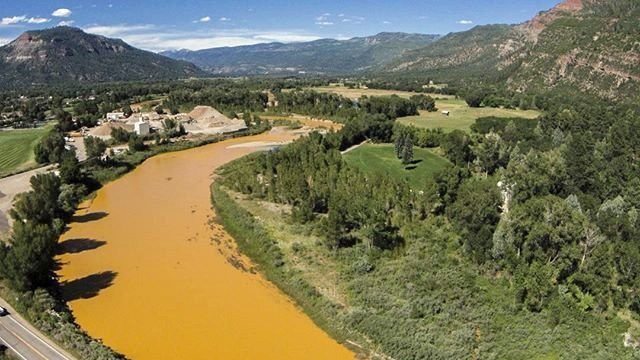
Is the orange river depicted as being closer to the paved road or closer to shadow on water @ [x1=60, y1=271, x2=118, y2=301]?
shadow on water @ [x1=60, y1=271, x2=118, y2=301]

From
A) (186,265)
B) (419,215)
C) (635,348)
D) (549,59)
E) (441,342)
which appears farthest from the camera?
(549,59)

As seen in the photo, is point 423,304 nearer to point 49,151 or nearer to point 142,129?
point 49,151

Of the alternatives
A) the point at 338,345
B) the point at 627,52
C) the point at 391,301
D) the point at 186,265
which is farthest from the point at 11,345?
the point at 627,52

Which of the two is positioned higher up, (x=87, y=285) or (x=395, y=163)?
(x=395, y=163)

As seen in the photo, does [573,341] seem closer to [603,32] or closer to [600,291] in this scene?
[600,291]

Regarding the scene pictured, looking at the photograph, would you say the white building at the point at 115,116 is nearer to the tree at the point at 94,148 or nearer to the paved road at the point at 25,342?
the tree at the point at 94,148

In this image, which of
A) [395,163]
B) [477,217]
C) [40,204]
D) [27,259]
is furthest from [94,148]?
[477,217]
